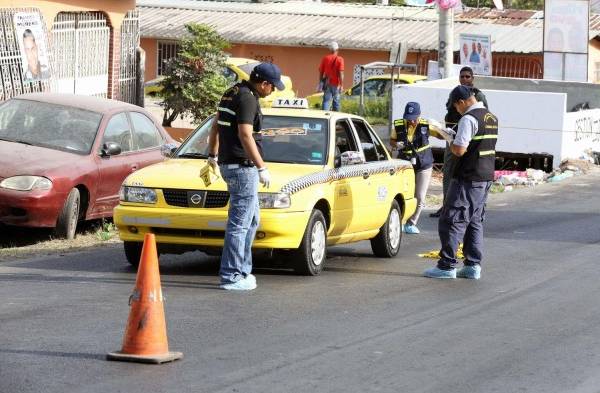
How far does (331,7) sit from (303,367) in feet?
140

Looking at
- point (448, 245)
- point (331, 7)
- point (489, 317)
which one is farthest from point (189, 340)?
point (331, 7)

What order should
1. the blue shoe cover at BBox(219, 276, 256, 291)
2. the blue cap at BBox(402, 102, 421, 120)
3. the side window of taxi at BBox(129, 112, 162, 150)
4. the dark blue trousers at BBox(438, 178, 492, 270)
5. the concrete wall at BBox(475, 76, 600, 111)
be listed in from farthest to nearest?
the concrete wall at BBox(475, 76, 600, 111) → the side window of taxi at BBox(129, 112, 162, 150) → the blue cap at BBox(402, 102, 421, 120) → the dark blue trousers at BBox(438, 178, 492, 270) → the blue shoe cover at BBox(219, 276, 256, 291)

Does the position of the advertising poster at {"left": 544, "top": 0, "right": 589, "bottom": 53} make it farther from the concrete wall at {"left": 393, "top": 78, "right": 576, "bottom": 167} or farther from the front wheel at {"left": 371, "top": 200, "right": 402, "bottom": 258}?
the front wheel at {"left": 371, "top": 200, "right": 402, "bottom": 258}

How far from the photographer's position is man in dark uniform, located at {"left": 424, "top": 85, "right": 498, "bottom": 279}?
39.3ft

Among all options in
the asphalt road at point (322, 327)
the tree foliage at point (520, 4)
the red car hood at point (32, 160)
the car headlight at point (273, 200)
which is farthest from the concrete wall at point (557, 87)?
the tree foliage at point (520, 4)

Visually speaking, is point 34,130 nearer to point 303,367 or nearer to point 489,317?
point 489,317

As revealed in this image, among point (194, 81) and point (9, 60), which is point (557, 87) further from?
point (9, 60)

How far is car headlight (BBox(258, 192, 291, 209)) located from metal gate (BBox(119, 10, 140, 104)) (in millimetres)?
15415

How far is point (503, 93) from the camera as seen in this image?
25.9 meters

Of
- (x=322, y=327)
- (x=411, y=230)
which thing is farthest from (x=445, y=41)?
(x=322, y=327)

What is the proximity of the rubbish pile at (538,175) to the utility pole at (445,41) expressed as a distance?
151 inches

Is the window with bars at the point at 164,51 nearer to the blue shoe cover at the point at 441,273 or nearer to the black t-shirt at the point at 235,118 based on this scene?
the blue shoe cover at the point at 441,273

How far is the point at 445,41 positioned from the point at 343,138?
636 inches

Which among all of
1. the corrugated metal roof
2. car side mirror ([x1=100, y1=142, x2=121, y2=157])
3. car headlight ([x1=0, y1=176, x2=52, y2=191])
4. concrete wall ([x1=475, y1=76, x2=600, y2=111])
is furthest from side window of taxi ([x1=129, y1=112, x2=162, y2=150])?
the corrugated metal roof
